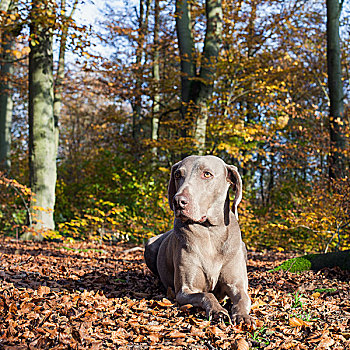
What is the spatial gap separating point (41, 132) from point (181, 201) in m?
7.08

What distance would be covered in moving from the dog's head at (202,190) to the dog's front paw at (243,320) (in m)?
0.87

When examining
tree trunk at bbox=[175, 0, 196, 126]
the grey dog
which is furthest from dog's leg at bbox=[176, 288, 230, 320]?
tree trunk at bbox=[175, 0, 196, 126]

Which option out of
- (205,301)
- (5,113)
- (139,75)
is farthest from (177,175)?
(5,113)

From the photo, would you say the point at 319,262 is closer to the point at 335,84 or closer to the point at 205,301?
the point at 205,301

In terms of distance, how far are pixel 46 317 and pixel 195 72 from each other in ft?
31.1

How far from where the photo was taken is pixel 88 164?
1441 centimetres

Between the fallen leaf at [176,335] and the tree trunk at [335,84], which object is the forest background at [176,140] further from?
the fallen leaf at [176,335]

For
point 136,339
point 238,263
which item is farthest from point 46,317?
point 238,263

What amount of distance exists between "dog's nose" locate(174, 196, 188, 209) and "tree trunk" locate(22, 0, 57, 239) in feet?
21.8

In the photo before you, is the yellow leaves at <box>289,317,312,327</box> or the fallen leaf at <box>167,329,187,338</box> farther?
the yellow leaves at <box>289,317,312,327</box>

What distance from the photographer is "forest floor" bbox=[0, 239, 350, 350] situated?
2845mm

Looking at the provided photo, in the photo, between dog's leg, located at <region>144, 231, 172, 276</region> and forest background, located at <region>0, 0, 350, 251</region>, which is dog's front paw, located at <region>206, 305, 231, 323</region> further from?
forest background, located at <region>0, 0, 350, 251</region>

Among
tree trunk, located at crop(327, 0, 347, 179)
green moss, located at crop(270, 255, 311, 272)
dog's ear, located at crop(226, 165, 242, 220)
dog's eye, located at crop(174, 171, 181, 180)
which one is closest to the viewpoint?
dog's eye, located at crop(174, 171, 181, 180)

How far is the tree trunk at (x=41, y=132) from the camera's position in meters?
9.45
